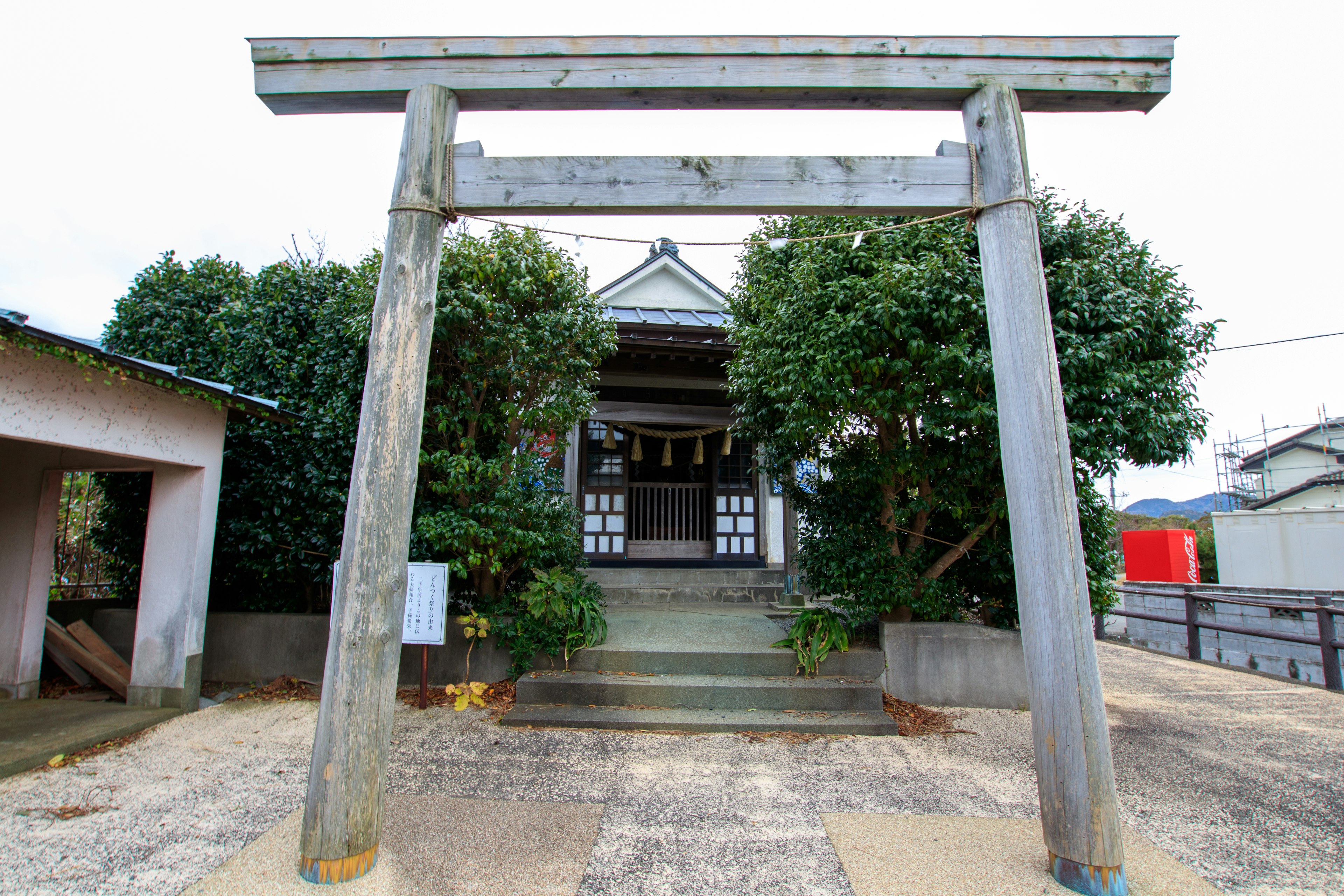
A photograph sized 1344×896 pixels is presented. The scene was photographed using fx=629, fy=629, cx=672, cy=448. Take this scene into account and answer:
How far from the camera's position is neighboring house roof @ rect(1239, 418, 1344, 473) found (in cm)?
2875

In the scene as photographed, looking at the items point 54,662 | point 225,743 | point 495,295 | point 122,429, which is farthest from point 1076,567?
point 54,662

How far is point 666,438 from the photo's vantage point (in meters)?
9.71

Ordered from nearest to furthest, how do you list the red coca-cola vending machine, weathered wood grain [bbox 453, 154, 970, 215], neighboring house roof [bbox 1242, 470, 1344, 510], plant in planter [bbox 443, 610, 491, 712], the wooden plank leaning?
weathered wood grain [bbox 453, 154, 970, 215] < plant in planter [bbox 443, 610, 491, 712] < the wooden plank leaning < the red coca-cola vending machine < neighboring house roof [bbox 1242, 470, 1344, 510]

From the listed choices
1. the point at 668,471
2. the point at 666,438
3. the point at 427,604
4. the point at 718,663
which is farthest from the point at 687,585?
the point at 427,604

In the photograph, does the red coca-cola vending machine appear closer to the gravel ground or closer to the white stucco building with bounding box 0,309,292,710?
the gravel ground

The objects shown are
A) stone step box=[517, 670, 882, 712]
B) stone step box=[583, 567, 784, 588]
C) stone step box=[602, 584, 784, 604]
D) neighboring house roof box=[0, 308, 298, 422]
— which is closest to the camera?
neighboring house roof box=[0, 308, 298, 422]

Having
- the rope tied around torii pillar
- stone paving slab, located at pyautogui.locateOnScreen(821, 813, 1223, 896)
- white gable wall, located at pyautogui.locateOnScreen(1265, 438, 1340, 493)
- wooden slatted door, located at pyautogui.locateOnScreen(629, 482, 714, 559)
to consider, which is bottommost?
stone paving slab, located at pyautogui.locateOnScreen(821, 813, 1223, 896)

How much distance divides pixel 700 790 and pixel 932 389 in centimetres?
353

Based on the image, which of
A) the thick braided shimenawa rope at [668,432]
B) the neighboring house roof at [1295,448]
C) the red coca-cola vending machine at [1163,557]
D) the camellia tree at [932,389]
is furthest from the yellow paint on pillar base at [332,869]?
the neighboring house roof at [1295,448]

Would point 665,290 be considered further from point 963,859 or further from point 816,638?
point 963,859

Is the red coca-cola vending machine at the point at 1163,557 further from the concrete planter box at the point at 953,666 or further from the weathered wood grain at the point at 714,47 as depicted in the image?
the weathered wood grain at the point at 714,47

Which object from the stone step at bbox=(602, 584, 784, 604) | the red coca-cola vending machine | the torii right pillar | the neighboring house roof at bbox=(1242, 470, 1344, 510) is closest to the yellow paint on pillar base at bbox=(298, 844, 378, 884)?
the torii right pillar

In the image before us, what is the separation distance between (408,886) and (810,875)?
1726 mm

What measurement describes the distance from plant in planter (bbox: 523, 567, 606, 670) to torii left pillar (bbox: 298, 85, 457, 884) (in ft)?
8.09
